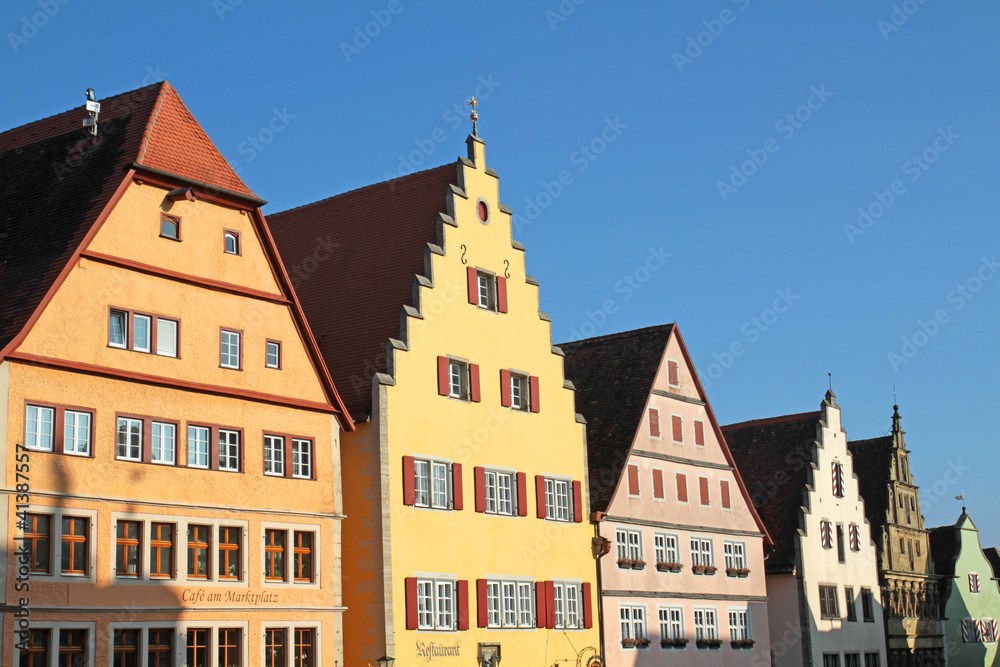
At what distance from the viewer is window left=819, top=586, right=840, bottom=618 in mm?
58938

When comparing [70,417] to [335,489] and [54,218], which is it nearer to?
[54,218]

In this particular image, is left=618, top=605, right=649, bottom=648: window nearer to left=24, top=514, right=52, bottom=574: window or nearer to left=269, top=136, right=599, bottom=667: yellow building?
left=269, top=136, right=599, bottom=667: yellow building

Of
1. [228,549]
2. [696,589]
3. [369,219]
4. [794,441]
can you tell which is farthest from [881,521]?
[228,549]

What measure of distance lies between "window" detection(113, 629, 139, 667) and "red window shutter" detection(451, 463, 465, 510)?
1152 cm

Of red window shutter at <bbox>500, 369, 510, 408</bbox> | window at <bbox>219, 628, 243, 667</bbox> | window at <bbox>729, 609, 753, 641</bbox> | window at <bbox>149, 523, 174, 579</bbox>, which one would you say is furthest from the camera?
window at <bbox>729, 609, 753, 641</bbox>

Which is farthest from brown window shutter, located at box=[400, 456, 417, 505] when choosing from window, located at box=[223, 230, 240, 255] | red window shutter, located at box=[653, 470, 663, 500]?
red window shutter, located at box=[653, 470, 663, 500]

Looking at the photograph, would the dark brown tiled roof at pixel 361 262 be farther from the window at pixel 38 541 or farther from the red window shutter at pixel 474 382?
the window at pixel 38 541

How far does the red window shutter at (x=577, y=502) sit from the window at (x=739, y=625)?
10.8 metres

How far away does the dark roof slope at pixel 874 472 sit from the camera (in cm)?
6644

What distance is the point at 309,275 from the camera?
44.4 metres

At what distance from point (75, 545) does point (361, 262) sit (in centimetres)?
1541

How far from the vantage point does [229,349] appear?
34562mm

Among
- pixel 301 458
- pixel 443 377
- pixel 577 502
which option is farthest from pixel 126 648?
pixel 577 502

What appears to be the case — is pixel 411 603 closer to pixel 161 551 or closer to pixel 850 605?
pixel 161 551
